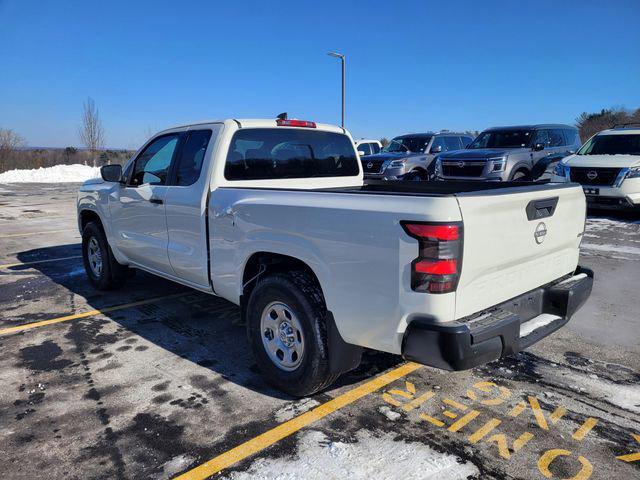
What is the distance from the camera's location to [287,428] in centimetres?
295

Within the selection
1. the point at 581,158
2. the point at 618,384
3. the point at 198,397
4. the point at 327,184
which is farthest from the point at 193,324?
the point at 581,158

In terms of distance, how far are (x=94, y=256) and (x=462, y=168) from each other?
28.4ft

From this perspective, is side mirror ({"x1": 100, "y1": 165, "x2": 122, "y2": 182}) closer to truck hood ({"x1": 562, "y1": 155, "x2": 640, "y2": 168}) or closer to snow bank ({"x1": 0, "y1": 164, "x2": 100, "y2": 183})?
truck hood ({"x1": 562, "y1": 155, "x2": 640, "y2": 168})

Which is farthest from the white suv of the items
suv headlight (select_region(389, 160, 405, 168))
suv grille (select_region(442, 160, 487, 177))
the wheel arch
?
the wheel arch

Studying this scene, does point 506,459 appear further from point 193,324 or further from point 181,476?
point 193,324

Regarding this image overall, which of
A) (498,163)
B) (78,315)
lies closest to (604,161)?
(498,163)

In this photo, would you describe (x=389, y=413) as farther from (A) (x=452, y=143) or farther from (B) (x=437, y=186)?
(A) (x=452, y=143)

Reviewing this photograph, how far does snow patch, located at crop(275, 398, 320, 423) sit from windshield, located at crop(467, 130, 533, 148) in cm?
1075

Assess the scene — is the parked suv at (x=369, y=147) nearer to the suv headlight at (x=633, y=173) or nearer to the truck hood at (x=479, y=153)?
the truck hood at (x=479, y=153)

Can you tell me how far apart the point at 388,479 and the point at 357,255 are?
116 centimetres

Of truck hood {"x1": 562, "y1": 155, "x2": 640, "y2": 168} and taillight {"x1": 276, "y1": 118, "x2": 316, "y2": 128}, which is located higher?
taillight {"x1": 276, "y1": 118, "x2": 316, "y2": 128}

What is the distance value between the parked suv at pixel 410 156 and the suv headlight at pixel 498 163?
101 inches

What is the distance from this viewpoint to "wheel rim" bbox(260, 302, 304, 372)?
326 cm

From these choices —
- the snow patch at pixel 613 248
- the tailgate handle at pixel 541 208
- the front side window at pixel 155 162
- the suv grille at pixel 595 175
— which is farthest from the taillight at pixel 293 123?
the suv grille at pixel 595 175
